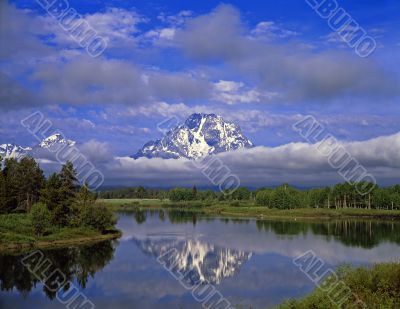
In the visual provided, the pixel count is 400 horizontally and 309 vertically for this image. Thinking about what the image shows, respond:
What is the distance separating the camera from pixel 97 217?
78.3m

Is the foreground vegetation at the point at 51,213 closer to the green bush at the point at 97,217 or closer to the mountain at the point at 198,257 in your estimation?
the green bush at the point at 97,217

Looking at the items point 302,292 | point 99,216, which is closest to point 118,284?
point 302,292

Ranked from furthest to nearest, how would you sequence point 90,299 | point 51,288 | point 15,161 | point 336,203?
point 336,203 → point 15,161 → point 51,288 → point 90,299

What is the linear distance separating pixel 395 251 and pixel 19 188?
66542 millimetres

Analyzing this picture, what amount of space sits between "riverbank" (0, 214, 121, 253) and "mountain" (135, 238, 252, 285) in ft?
27.0

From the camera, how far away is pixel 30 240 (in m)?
66.1

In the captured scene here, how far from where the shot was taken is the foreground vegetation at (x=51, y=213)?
2643 inches

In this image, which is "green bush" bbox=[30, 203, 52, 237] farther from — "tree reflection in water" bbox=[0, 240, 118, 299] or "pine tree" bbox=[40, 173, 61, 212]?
"pine tree" bbox=[40, 173, 61, 212]

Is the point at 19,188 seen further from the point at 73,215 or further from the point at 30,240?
the point at 30,240

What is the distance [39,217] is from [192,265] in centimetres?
2464
